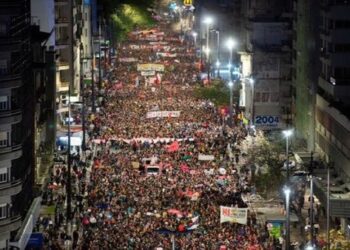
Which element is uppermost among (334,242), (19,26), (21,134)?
(19,26)

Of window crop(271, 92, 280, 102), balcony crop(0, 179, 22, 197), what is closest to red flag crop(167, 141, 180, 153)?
window crop(271, 92, 280, 102)

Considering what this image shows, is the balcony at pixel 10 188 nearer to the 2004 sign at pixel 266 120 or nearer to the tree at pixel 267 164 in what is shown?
the tree at pixel 267 164

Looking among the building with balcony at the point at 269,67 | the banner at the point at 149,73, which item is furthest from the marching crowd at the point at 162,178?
the banner at the point at 149,73

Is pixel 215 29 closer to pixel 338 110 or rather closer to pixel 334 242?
pixel 338 110

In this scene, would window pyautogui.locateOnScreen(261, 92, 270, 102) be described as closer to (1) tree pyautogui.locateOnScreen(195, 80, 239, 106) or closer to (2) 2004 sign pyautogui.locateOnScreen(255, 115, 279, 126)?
(2) 2004 sign pyautogui.locateOnScreen(255, 115, 279, 126)

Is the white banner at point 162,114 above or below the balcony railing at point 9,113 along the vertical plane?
below

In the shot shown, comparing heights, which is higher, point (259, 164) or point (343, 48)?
point (343, 48)

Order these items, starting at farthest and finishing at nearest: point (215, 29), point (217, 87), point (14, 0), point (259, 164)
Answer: point (215, 29), point (217, 87), point (259, 164), point (14, 0)

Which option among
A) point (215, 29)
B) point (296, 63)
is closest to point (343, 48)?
point (296, 63)
